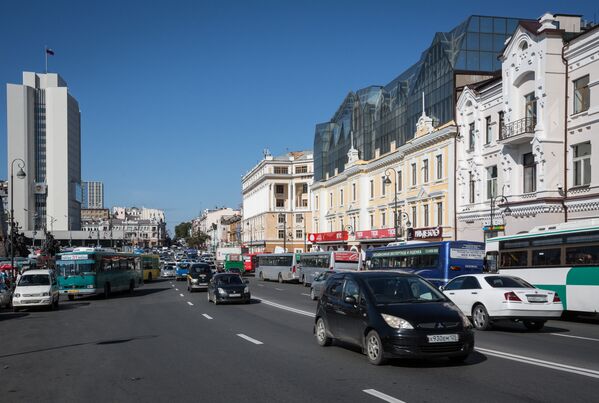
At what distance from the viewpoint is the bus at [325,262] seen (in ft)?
145

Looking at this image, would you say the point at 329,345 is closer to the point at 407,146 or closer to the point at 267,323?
the point at 267,323

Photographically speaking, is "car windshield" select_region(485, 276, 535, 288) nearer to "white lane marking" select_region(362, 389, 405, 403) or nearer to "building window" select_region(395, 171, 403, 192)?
"white lane marking" select_region(362, 389, 405, 403)

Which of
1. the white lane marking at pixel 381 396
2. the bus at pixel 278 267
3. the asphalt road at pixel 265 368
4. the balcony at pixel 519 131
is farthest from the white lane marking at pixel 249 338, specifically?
the bus at pixel 278 267

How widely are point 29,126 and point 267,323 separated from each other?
160429 millimetres

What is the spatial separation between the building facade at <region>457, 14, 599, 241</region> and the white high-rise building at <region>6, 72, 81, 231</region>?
14164cm

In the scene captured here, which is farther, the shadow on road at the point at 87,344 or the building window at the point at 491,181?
the building window at the point at 491,181

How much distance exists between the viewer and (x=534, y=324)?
55.8 feet

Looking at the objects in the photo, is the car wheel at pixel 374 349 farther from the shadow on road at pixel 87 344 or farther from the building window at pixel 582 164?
the building window at pixel 582 164

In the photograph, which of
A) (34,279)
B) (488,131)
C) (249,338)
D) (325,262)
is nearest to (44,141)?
(325,262)

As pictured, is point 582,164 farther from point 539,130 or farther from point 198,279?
point 198,279

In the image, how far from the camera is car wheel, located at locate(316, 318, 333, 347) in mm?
12531

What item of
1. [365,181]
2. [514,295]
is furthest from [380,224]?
[514,295]

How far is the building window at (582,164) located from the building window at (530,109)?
313 centimetres

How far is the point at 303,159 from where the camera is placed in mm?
114250
